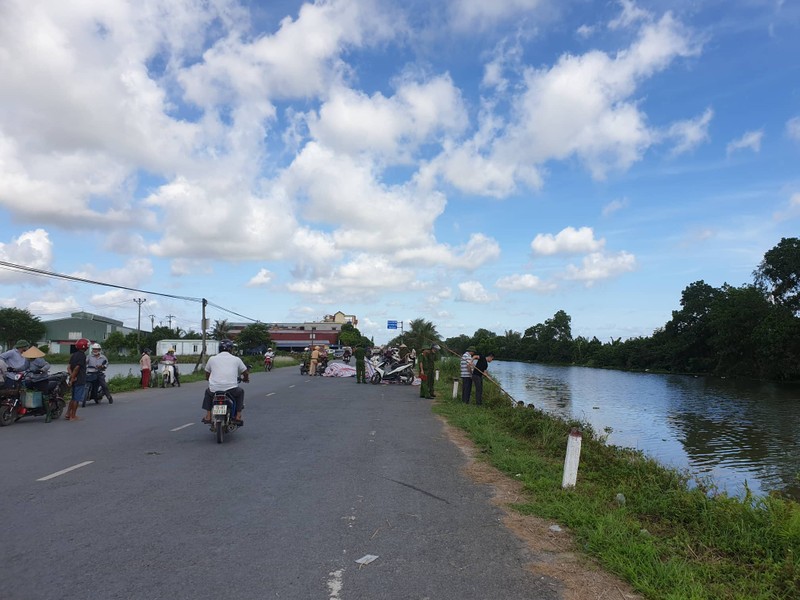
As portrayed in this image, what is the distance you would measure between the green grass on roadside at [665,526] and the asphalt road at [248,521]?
72 centimetres

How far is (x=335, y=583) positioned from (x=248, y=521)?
5.68 feet

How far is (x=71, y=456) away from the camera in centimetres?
891

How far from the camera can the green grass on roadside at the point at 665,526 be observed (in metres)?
4.47

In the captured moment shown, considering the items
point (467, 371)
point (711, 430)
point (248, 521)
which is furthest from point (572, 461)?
point (711, 430)

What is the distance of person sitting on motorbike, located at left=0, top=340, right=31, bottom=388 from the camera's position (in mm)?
12305

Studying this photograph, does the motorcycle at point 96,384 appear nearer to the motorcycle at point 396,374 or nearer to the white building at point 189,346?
the motorcycle at point 396,374

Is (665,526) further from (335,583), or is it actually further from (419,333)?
(419,333)

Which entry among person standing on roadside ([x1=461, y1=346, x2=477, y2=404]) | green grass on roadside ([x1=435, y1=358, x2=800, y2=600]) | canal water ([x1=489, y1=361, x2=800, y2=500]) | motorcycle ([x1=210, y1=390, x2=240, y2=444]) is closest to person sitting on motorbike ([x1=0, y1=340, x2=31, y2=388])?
motorcycle ([x1=210, y1=390, x2=240, y2=444])

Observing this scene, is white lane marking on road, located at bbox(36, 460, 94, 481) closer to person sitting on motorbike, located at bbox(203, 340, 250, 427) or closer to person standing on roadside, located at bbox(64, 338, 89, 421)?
person sitting on motorbike, located at bbox(203, 340, 250, 427)

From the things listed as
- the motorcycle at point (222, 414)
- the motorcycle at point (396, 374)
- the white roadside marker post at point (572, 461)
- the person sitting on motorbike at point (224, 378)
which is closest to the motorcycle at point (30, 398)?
the person sitting on motorbike at point (224, 378)

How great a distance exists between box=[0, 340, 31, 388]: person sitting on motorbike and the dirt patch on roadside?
10.6 meters

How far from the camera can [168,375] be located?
25.6 metres

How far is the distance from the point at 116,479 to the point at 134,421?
657 centimetres

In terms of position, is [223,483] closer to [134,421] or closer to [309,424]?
[309,424]
